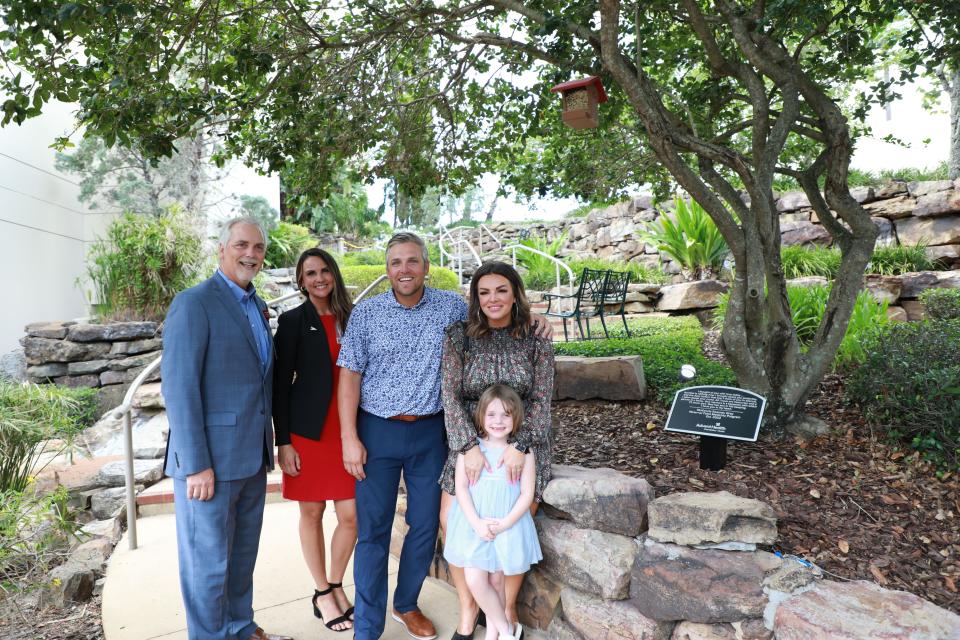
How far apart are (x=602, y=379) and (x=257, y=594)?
2715 mm

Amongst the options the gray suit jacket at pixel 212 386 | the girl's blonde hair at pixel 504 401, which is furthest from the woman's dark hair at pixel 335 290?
the girl's blonde hair at pixel 504 401

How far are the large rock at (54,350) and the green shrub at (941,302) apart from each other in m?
9.21

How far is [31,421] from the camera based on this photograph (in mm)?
5141

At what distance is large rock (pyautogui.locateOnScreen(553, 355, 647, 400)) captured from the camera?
4.70m

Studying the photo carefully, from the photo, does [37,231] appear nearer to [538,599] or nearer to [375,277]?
[375,277]

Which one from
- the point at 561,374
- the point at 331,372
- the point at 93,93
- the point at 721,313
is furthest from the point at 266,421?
the point at 721,313

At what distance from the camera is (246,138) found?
4332mm

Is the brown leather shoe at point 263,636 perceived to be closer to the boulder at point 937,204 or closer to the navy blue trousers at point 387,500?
the navy blue trousers at point 387,500

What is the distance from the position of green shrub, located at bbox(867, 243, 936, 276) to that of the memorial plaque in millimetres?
6906

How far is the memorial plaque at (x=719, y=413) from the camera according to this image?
289 cm

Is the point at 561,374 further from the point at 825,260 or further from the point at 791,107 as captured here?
the point at 825,260

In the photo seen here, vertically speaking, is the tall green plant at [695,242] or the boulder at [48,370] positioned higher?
the tall green plant at [695,242]

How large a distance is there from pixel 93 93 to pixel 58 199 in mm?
8709

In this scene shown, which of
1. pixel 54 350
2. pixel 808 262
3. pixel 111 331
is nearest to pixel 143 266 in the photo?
pixel 111 331
